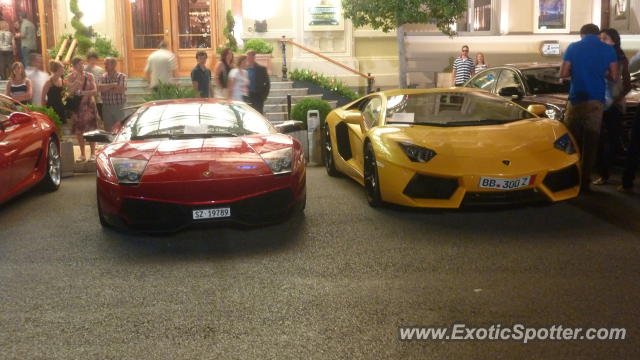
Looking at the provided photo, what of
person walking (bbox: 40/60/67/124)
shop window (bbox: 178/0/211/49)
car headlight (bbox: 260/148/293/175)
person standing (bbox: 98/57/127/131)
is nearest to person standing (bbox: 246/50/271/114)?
person standing (bbox: 98/57/127/131)

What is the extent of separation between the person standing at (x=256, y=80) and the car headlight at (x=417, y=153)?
18.8 ft

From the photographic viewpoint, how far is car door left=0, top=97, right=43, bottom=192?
791cm

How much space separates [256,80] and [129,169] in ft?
20.2

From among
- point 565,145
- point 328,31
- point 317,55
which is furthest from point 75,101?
point 328,31

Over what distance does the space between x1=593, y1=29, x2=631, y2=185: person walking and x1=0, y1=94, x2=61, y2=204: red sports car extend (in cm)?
663

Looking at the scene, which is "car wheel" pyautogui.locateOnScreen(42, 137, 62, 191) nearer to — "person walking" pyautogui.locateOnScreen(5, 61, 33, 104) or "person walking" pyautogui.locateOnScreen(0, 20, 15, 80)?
"person walking" pyautogui.locateOnScreen(5, 61, 33, 104)

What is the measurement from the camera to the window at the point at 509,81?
10.7m

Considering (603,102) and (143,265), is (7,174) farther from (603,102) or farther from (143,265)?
(603,102)

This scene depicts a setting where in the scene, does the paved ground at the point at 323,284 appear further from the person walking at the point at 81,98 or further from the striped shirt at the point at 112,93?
the striped shirt at the point at 112,93

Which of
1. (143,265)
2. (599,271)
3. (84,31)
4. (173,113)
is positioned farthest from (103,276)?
(84,31)

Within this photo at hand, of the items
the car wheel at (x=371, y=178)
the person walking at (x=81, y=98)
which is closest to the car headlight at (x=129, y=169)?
the car wheel at (x=371, y=178)

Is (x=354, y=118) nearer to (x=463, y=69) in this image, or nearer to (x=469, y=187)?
(x=469, y=187)

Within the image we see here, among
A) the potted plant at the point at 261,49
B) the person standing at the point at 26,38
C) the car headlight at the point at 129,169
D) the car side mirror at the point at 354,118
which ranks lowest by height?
the car headlight at the point at 129,169

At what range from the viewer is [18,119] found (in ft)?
27.9
